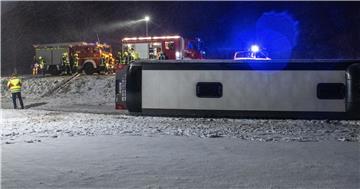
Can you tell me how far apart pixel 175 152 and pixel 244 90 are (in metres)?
7.07

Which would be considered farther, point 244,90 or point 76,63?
point 76,63

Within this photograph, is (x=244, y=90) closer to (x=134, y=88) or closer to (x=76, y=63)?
(x=134, y=88)

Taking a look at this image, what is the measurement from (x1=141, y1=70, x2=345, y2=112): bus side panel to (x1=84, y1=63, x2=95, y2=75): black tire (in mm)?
14061

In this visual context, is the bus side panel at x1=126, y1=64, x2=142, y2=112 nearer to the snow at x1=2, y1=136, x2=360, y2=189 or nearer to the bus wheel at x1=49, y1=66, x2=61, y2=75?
the snow at x1=2, y1=136, x2=360, y2=189

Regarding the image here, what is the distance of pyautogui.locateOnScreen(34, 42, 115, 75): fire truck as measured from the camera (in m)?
30.5

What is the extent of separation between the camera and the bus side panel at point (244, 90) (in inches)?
624

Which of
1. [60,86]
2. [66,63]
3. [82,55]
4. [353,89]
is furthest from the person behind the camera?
[66,63]

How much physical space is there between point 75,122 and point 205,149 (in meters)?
6.45

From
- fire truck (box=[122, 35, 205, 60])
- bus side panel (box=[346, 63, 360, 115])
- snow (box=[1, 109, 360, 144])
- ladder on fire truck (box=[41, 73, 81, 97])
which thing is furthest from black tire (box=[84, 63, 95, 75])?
bus side panel (box=[346, 63, 360, 115])

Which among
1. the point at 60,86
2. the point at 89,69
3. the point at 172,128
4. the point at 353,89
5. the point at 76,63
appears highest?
the point at 76,63

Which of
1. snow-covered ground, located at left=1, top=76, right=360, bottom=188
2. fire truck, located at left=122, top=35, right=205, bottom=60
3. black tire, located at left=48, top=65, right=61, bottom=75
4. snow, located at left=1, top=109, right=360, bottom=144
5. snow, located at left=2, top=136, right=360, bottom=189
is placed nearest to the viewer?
snow, located at left=2, top=136, right=360, bottom=189

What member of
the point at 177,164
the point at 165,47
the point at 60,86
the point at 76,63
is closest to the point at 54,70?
the point at 76,63

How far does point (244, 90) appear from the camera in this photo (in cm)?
1631

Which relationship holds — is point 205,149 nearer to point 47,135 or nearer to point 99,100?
point 47,135
